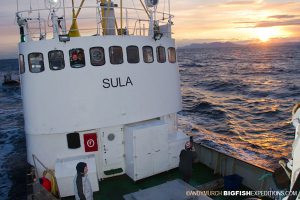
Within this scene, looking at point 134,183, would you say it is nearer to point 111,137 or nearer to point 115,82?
point 111,137

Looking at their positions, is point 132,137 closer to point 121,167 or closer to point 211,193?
point 121,167

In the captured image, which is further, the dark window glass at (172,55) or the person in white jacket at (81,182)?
the dark window glass at (172,55)

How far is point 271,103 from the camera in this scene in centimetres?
4091

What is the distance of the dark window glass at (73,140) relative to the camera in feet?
33.8

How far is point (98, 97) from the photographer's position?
1002 cm

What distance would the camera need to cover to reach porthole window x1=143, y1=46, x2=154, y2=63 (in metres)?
10.8

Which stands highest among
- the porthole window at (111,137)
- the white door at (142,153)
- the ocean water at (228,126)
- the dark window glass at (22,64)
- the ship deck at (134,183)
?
the dark window glass at (22,64)

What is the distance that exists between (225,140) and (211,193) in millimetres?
15244

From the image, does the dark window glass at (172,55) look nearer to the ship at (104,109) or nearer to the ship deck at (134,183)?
the ship at (104,109)

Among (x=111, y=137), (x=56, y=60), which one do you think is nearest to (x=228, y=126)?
(x=111, y=137)

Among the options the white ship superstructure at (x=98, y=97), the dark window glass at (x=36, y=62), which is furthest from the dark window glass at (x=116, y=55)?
the dark window glass at (x=36, y=62)

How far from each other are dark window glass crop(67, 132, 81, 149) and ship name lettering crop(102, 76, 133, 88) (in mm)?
2080

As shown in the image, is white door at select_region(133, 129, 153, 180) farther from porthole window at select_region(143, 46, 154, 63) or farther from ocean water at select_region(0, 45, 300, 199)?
ocean water at select_region(0, 45, 300, 199)

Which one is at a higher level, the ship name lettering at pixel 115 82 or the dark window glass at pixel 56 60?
the dark window glass at pixel 56 60
